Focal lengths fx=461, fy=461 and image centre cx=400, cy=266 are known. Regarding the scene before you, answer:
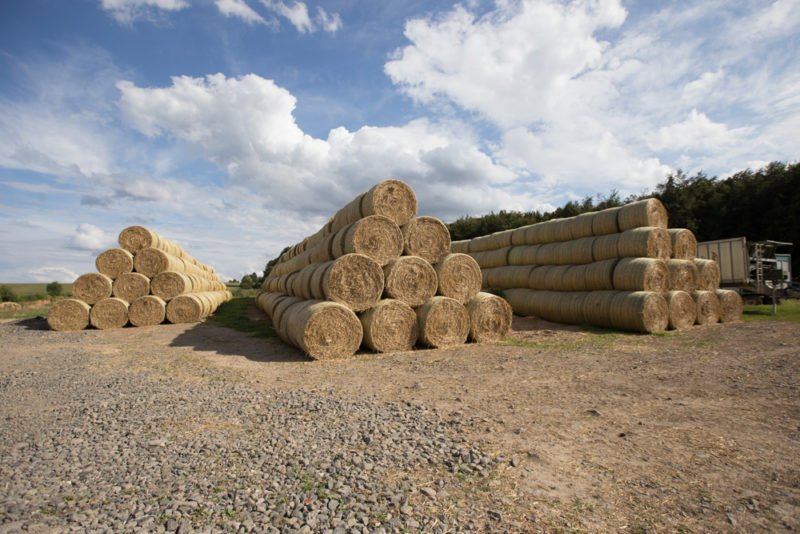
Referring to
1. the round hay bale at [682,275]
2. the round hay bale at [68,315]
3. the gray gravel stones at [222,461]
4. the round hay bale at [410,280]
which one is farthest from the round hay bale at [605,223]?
the round hay bale at [68,315]

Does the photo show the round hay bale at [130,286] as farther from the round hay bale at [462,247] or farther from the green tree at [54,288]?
the green tree at [54,288]

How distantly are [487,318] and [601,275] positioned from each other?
4506 mm

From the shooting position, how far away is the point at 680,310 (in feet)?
40.0

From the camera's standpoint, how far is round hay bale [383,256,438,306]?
32.1 ft

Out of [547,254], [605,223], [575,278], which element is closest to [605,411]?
[575,278]

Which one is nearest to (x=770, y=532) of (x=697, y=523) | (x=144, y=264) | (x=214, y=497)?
(x=697, y=523)

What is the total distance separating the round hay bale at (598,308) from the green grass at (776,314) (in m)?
5.07

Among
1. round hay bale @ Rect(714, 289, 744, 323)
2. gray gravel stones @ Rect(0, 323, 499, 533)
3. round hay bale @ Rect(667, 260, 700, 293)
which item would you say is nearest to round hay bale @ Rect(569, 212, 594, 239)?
round hay bale @ Rect(667, 260, 700, 293)

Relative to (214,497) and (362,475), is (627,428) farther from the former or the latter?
(214,497)

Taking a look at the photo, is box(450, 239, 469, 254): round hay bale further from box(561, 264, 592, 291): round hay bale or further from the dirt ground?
the dirt ground

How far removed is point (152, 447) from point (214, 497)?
126cm

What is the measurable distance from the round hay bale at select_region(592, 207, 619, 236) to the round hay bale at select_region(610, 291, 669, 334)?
2.45 meters

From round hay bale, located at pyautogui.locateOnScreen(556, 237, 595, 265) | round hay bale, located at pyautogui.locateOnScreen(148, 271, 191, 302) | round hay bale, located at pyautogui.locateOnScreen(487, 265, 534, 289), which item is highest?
round hay bale, located at pyautogui.locateOnScreen(556, 237, 595, 265)

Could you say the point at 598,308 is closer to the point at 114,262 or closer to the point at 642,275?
the point at 642,275
